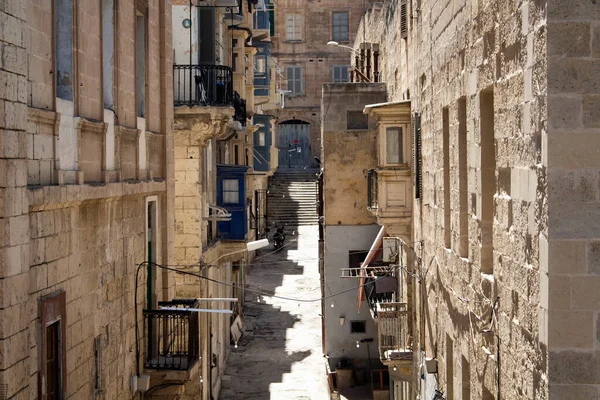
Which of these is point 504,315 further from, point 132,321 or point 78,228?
point 132,321

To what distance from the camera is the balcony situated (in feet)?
46.1

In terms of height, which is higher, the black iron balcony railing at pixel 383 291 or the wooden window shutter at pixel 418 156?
the wooden window shutter at pixel 418 156

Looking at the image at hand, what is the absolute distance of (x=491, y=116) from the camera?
9.29 m

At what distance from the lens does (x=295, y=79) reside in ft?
188

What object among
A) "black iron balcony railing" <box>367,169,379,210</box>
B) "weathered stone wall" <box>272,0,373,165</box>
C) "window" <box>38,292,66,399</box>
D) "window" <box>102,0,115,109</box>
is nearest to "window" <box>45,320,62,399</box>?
"window" <box>38,292,66,399</box>

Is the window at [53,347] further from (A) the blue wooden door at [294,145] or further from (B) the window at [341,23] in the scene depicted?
(B) the window at [341,23]

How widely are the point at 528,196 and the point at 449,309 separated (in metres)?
4.65

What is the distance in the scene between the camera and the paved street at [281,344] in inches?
946

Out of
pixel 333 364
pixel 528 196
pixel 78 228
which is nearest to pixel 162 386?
pixel 78 228

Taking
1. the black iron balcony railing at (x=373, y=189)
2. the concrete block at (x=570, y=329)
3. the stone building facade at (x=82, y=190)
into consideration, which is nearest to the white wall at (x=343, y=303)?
the black iron balcony railing at (x=373, y=189)

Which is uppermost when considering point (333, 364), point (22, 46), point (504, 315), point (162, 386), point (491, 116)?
point (22, 46)

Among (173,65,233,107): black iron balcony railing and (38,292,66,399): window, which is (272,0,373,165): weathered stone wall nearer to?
(173,65,233,107): black iron balcony railing

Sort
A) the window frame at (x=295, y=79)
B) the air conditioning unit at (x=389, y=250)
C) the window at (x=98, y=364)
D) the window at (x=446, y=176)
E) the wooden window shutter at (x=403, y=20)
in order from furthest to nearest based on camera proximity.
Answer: the window frame at (x=295, y=79) → the air conditioning unit at (x=389, y=250) → the wooden window shutter at (x=403, y=20) → the window at (x=446, y=176) → the window at (x=98, y=364)

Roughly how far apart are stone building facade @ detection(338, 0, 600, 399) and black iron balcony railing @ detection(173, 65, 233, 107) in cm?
710
